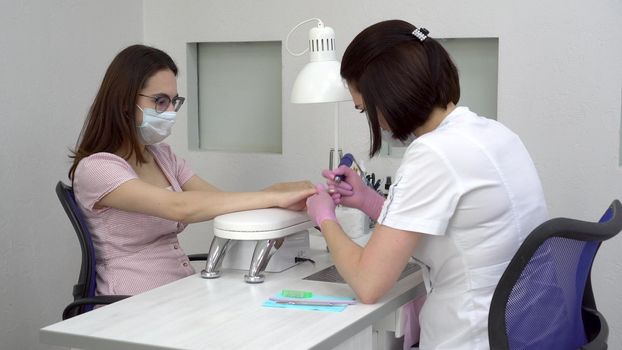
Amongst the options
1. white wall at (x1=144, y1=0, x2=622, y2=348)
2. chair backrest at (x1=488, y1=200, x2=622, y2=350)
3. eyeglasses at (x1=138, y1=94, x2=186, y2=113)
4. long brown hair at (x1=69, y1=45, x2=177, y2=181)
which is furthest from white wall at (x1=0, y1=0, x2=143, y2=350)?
chair backrest at (x1=488, y1=200, x2=622, y2=350)

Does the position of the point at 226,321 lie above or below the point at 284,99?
below

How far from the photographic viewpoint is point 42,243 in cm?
310

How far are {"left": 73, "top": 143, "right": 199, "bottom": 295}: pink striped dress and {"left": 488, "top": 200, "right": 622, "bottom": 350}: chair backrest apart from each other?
1086mm

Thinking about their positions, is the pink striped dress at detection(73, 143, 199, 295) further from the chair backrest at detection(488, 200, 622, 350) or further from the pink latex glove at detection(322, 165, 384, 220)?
the chair backrest at detection(488, 200, 622, 350)

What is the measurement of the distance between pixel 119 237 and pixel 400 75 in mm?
978

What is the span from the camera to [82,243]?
88.7 inches

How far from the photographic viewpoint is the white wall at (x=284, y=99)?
277 cm

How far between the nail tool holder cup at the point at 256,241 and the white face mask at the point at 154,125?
39cm

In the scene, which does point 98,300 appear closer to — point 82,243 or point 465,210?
point 82,243

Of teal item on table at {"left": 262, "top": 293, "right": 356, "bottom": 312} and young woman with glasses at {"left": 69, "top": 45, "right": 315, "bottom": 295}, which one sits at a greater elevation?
young woman with glasses at {"left": 69, "top": 45, "right": 315, "bottom": 295}

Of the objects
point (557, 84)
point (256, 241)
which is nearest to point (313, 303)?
point (256, 241)

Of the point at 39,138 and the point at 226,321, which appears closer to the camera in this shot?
the point at 226,321

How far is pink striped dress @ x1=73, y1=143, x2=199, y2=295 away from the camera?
2.28 metres

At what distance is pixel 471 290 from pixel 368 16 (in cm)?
155
